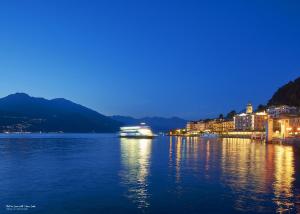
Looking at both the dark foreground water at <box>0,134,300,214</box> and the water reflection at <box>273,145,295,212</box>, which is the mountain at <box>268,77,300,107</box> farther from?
the dark foreground water at <box>0,134,300,214</box>

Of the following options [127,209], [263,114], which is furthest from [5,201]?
[263,114]

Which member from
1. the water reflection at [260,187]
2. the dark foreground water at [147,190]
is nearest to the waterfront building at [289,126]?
the water reflection at [260,187]

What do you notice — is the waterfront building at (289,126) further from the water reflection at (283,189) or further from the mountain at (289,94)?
the water reflection at (283,189)

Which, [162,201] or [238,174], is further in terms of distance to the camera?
[238,174]

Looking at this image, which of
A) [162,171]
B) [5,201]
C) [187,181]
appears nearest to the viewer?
[5,201]

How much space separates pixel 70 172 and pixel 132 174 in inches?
201

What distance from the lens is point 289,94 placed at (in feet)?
581

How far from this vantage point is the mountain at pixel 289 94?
543 feet

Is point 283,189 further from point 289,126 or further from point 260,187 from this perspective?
point 289,126

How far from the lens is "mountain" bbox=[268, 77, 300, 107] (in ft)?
543

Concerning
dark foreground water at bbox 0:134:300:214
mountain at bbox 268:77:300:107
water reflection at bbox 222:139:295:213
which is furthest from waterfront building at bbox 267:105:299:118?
dark foreground water at bbox 0:134:300:214

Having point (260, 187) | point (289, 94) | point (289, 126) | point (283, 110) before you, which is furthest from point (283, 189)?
point (289, 94)

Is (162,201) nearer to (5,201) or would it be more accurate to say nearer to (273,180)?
(5,201)

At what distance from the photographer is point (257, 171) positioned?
3180cm
